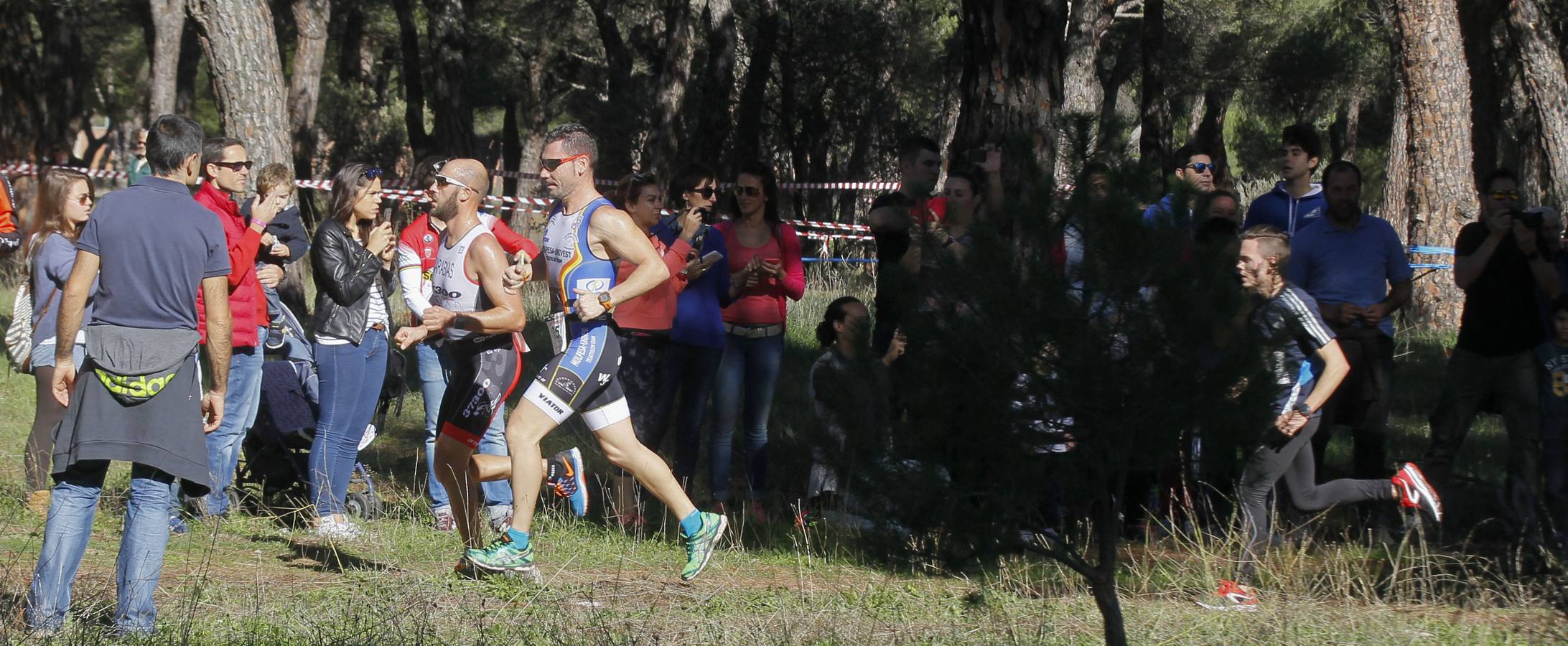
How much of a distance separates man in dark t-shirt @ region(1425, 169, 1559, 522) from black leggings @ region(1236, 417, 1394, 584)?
704mm

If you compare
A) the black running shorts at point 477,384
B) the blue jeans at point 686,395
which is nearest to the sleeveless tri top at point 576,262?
the black running shorts at point 477,384

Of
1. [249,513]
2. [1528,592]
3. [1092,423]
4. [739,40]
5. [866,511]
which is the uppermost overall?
[739,40]

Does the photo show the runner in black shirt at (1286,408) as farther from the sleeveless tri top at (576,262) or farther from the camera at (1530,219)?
the sleeveless tri top at (576,262)

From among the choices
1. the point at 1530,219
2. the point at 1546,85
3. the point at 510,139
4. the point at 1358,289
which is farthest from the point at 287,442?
the point at 510,139

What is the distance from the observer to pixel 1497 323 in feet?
22.5

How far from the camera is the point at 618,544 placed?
6910 millimetres

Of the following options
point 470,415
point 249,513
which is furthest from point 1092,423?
point 249,513

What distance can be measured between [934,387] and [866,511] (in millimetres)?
481

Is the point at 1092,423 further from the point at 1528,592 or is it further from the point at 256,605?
the point at 256,605

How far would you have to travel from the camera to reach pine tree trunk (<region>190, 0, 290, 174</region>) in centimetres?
1006

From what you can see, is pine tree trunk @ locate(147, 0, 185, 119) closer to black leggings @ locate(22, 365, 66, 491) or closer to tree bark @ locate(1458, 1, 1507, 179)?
black leggings @ locate(22, 365, 66, 491)

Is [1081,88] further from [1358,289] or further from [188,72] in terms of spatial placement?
[188,72]

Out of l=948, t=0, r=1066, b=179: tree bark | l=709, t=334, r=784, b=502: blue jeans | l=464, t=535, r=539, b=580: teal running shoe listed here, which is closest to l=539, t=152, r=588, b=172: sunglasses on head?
l=464, t=535, r=539, b=580: teal running shoe

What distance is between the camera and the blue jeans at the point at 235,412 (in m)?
6.99
